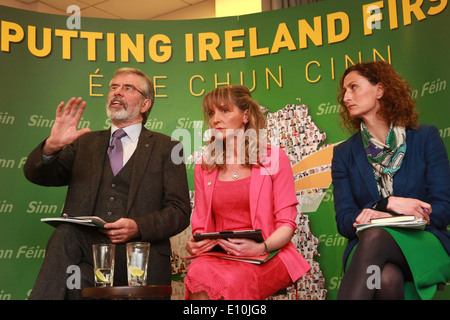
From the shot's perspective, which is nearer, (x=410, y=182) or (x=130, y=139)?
(x=410, y=182)

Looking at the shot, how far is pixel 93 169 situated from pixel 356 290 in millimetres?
1650

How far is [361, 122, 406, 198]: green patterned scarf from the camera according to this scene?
2584 millimetres

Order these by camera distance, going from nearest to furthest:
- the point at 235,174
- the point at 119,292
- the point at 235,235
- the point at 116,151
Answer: the point at 119,292
the point at 235,235
the point at 235,174
the point at 116,151

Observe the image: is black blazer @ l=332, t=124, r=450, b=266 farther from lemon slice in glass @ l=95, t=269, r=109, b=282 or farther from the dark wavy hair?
lemon slice in glass @ l=95, t=269, r=109, b=282

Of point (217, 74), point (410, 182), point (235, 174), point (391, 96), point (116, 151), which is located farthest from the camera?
point (217, 74)

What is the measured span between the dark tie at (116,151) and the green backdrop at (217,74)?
51.2 inches

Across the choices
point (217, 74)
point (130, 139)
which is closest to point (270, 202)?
point (130, 139)

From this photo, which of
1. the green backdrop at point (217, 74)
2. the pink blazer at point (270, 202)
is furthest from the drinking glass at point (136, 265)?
the green backdrop at point (217, 74)

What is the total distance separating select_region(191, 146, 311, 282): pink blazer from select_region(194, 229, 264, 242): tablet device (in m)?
0.30

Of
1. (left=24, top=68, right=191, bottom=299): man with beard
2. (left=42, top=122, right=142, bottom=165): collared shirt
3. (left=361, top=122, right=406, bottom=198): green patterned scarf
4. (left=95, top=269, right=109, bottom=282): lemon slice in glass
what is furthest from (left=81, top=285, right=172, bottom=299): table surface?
(left=361, top=122, right=406, bottom=198): green patterned scarf

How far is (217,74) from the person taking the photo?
4539 mm

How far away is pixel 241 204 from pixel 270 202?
0.51ft

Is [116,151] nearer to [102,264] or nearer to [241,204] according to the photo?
[241,204]

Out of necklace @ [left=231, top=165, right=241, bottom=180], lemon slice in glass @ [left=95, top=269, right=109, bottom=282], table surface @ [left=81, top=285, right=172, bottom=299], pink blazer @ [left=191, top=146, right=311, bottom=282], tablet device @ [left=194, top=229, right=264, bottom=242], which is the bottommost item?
table surface @ [left=81, top=285, right=172, bottom=299]
